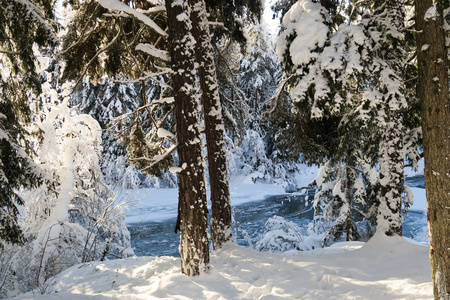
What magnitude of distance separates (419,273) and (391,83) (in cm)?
264

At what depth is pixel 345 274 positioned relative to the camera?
4969 mm

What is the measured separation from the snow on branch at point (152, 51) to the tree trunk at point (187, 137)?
323 millimetres

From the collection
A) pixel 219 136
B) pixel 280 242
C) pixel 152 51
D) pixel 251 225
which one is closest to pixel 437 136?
pixel 219 136

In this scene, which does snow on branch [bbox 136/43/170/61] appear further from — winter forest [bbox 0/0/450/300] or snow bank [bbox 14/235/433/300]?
snow bank [bbox 14/235/433/300]

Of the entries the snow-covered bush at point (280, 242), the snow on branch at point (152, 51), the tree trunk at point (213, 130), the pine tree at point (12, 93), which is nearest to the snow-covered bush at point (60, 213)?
the pine tree at point (12, 93)

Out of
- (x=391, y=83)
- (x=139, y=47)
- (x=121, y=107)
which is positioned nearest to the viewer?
(x=391, y=83)

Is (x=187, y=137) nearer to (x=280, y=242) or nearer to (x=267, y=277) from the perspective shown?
(x=267, y=277)

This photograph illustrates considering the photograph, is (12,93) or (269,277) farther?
(12,93)

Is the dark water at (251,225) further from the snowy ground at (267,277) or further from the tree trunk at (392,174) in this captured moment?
the tree trunk at (392,174)

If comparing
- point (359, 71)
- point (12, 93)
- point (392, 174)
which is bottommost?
point (392, 174)

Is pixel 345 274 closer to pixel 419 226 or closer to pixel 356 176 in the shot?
pixel 356 176

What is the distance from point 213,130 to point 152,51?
1930 mm

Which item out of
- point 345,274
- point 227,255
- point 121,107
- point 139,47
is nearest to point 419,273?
point 345,274

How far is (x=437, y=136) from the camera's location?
141 inches
